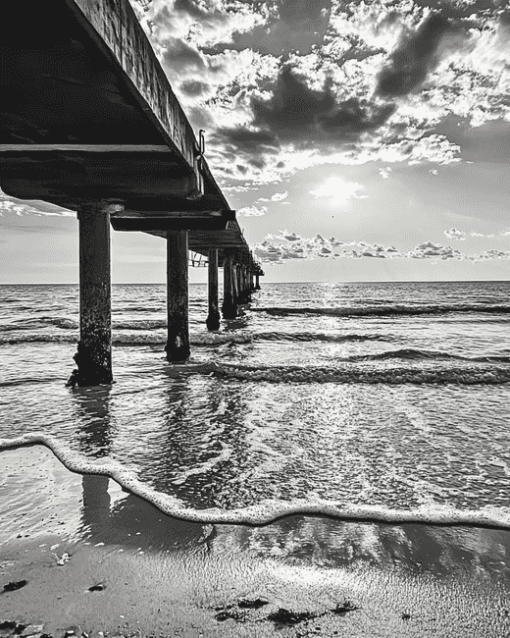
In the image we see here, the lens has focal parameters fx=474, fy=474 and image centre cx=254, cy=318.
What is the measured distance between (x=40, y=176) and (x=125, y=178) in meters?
1.06

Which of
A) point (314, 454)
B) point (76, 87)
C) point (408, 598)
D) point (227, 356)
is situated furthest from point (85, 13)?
point (227, 356)

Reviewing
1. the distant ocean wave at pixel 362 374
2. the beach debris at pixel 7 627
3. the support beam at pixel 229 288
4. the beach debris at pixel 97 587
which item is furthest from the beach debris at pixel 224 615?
the support beam at pixel 229 288

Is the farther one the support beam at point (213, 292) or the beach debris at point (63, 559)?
the support beam at point (213, 292)

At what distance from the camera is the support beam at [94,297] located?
714cm

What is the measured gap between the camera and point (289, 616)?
2.16 meters

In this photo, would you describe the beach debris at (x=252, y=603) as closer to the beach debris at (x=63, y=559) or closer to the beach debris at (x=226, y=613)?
the beach debris at (x=226, y=613)

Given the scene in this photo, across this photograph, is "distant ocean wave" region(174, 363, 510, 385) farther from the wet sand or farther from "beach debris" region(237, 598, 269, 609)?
"beach debris" region(237, 598, 269, 609)

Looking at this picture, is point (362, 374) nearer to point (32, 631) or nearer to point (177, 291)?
point (177, 291)

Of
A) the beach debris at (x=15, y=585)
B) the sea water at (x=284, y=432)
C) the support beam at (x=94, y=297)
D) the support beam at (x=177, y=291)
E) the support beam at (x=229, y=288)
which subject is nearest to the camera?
the beach debris at (x=15, y=585)

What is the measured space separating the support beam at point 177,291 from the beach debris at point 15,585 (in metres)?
8.11

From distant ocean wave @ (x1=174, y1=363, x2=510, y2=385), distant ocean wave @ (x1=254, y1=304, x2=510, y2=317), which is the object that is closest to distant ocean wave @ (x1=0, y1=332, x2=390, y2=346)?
distant ocean wave @ (x1=174, y1=363, x2=510, y2=385)

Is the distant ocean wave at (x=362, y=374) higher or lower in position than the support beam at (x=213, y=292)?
lower

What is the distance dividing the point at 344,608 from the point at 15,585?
5.33 ft

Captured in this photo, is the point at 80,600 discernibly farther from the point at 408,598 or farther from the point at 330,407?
the point at 330,407
